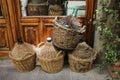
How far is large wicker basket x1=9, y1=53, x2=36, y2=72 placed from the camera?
8.38ft

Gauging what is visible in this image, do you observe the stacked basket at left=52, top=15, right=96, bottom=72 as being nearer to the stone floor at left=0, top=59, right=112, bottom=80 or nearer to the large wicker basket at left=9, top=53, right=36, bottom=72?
the stone floor at left=0, top=59, right=112, bottom=80

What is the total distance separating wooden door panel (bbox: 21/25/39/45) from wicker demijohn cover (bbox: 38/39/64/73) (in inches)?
13.4

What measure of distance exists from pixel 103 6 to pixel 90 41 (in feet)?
2.18

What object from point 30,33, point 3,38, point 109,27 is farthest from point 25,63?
point 109,27

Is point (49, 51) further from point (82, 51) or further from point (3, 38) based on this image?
point (3, 38)

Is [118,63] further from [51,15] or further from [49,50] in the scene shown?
[51,15]

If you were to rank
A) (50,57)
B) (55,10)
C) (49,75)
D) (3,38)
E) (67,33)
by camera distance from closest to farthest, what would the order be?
(67,33) < (50,57) < (49,75) < (55,10) < (3,38)

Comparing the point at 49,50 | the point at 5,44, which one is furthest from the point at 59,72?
the point at 5,44

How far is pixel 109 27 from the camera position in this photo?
8.15 ft

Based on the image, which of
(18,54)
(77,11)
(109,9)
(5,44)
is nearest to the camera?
(109,9)

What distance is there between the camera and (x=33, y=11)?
111 inches

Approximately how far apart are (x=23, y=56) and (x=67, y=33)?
708mm

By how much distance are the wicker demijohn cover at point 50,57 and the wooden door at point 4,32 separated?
2.13 feet

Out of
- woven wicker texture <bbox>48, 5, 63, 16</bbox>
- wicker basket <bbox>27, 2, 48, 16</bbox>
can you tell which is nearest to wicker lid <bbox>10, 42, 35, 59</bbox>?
wicker basket <bbox>27, 2, 48, 16</bbox>
